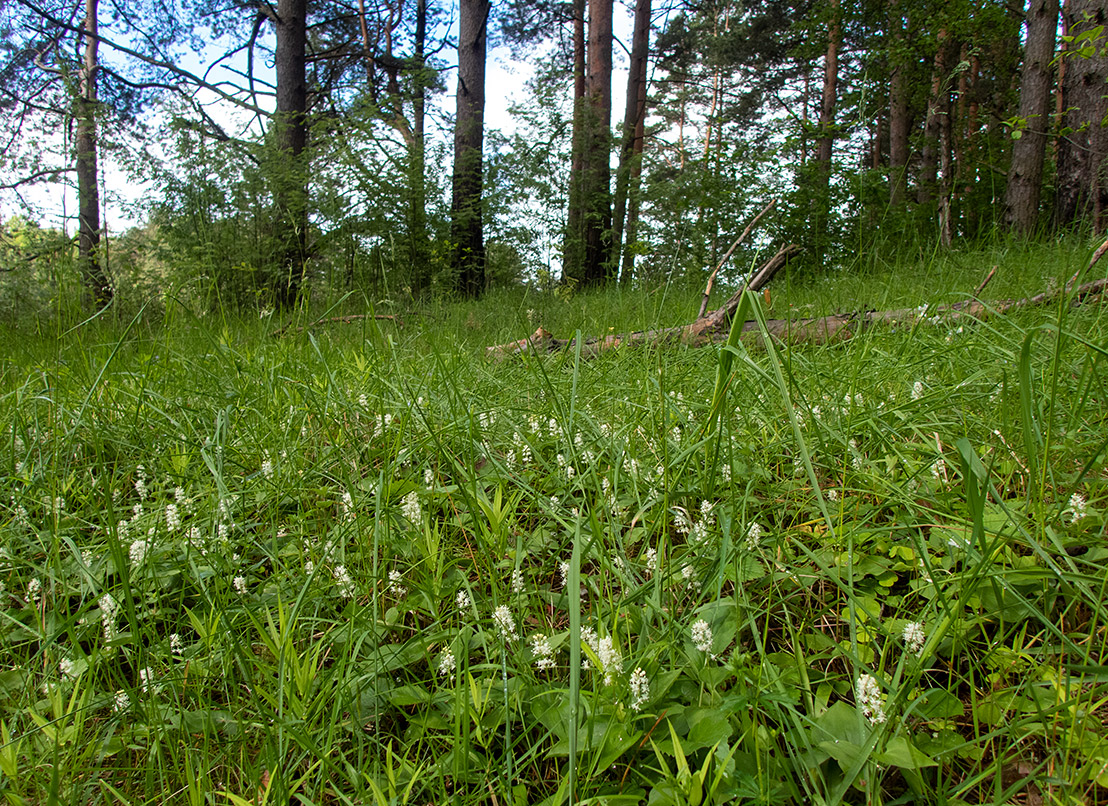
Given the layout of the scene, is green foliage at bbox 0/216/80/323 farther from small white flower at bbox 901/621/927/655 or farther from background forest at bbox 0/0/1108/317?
small white flower at bbox 901/621/927/655

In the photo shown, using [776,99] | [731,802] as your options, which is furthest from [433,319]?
[776,99]

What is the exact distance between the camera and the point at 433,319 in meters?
4.16

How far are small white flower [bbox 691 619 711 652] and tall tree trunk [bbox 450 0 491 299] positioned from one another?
24.3ft

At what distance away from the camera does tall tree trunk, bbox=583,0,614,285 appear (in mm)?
9242

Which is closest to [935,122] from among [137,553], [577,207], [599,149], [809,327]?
[599,149]

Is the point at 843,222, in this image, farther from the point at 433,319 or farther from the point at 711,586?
the point at 711,586

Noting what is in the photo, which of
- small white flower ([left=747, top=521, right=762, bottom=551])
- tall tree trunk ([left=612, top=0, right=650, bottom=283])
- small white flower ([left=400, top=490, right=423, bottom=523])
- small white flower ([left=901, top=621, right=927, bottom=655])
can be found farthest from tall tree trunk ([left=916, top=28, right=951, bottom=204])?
small white flower ([left=400, top=490, right=423, bottom=523])

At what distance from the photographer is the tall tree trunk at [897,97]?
24.1 feet

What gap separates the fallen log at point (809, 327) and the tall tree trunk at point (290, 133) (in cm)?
482

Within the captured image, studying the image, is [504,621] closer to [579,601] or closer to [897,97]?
[579,601]

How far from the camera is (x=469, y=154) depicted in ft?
28.1

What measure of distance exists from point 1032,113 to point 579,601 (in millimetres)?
7741

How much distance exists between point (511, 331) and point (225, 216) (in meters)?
4.81

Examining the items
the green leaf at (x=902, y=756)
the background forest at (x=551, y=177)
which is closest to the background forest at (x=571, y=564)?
the green leaf at (x=902, y=756)
